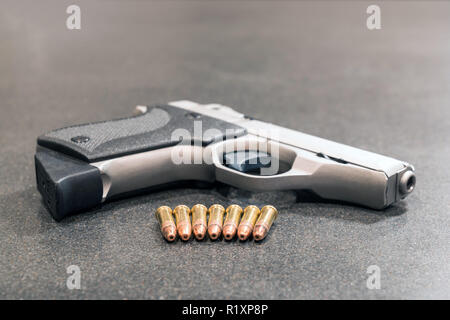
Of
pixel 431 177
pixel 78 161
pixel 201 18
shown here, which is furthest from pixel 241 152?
pixel 201 18

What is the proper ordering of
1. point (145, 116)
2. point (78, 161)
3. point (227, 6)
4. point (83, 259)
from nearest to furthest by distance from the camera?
point (83, 259)
point (78, 161)
point (145, 116)
point (227, 6)

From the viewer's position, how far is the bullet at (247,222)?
104 centimetres

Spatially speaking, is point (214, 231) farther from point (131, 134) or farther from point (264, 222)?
point (131, 134)

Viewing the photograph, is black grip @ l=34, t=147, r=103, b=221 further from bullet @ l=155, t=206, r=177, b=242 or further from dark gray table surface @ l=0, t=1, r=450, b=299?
bullet @ l=155, t=206, r=177, b=242

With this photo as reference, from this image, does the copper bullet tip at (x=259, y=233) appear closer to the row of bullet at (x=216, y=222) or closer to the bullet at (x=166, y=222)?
the row of bullet at (x=216, y=222)

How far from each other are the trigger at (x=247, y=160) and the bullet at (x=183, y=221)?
0.17 meters

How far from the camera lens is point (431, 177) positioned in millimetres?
1383

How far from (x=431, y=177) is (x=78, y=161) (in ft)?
2.89

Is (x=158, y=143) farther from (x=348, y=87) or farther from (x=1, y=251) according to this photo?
(x=348, y=87)

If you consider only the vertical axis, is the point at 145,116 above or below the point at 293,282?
above

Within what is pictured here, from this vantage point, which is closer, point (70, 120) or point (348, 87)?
point (70, 120)

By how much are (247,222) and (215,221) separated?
6cm
